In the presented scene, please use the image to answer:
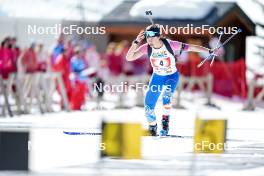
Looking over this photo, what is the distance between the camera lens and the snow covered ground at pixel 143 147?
23.1ft

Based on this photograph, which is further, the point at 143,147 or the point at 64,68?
the point at 64,68

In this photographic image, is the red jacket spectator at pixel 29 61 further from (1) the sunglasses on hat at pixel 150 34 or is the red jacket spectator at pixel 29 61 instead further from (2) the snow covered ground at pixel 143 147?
(1) the sunglasses on hat at pixel 150 34

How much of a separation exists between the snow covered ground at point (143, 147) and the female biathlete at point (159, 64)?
0.07 meters

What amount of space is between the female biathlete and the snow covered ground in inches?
2.8

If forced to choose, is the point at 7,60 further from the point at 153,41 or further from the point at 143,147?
the point at 143,147

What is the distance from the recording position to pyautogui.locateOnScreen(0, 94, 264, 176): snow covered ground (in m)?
7.04

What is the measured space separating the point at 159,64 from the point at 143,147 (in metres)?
0.72

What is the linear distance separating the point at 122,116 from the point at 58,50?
2.58 feet

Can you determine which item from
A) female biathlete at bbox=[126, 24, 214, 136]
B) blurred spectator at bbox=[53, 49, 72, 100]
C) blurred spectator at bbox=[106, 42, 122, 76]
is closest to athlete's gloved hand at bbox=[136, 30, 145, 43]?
female biathlete at bbox=[126, 24, 214, 136]

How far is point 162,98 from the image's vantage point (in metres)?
7.29

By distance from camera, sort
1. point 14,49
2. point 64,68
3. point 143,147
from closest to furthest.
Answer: point 143,147, point 14,49, point 64,68

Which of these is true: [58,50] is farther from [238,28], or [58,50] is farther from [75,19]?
[238,28]

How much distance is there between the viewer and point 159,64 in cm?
733

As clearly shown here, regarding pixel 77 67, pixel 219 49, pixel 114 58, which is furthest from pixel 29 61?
pixel 219 49
